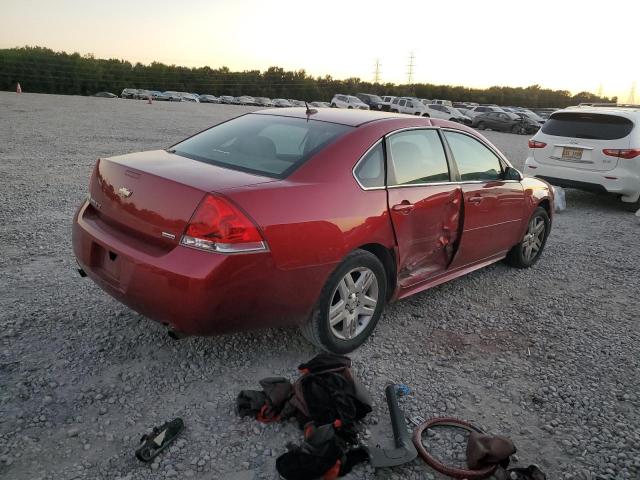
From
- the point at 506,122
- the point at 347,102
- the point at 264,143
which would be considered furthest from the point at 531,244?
the point at 347,102

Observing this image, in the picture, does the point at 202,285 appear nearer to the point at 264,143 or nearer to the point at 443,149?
the point at 264,143

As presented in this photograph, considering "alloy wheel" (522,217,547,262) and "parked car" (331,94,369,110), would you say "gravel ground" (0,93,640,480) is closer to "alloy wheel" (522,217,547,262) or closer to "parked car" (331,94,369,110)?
"alloy wheel" (522,217,547,262)

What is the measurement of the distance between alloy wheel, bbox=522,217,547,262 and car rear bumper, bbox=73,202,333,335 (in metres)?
3.24

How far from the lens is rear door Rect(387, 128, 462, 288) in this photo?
3668 millimetres

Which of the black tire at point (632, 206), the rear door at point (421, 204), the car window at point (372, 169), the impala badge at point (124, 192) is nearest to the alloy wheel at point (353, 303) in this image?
the rear door at point (421, 204)

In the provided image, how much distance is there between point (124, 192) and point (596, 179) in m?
7.94

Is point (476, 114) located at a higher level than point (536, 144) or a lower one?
lower

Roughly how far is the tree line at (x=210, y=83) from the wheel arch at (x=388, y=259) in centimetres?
6455

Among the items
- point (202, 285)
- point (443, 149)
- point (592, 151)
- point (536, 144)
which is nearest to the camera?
point (202, 285)

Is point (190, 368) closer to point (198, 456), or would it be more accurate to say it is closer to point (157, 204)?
point (198, 456)

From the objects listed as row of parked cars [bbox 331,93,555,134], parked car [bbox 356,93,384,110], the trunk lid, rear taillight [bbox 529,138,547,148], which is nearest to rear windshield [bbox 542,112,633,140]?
rear taillight [bbox 529,138,547,148]

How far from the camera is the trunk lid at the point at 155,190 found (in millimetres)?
2803

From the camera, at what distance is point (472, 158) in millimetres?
4578

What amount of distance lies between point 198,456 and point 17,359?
142 centimetres
